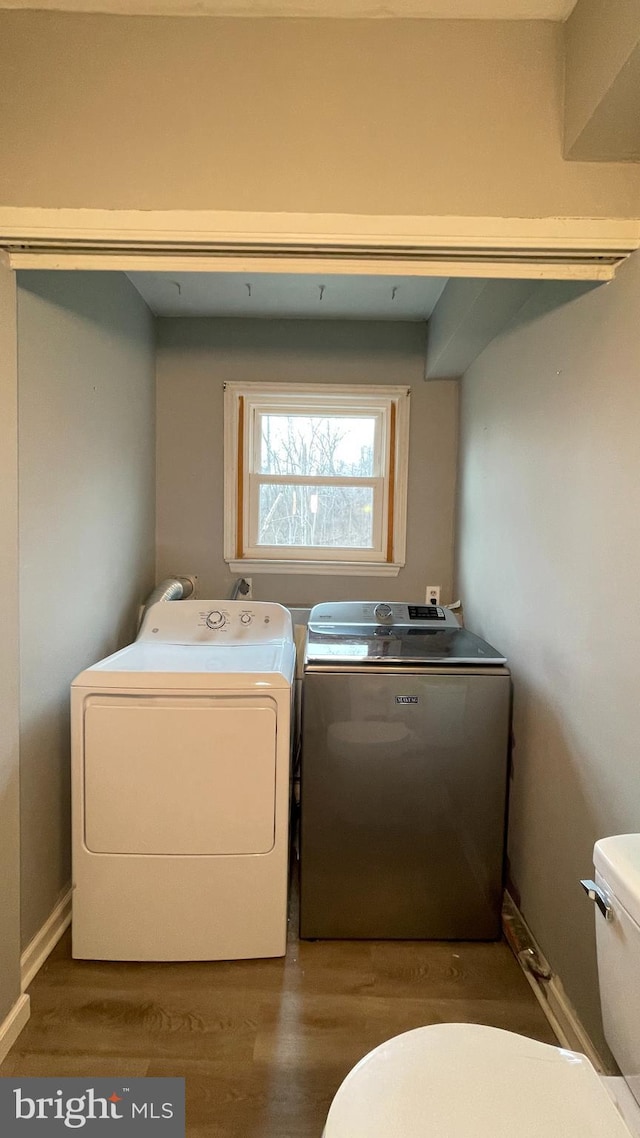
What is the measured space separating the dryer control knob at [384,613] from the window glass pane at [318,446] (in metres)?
0.81

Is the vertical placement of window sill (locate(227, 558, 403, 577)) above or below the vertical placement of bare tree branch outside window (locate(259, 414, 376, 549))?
below

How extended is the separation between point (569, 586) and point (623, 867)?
0.77 meters

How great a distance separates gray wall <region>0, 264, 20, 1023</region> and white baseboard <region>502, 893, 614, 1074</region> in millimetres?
1414

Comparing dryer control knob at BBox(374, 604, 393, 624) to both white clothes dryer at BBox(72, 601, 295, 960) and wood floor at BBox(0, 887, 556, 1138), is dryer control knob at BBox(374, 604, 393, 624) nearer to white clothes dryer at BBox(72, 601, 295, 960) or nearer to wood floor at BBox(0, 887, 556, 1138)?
white clothes dryer at BBox(72, 601, 295, 960)

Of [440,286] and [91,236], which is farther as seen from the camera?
[440,286]

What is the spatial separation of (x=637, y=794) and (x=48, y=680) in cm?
159

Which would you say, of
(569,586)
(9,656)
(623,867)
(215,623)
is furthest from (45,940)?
(569,586)

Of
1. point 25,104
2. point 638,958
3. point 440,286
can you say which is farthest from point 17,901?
point 440,286

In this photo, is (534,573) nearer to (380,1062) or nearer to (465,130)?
(465,130)

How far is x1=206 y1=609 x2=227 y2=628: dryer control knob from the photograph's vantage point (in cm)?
235

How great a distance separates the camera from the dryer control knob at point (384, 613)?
247cm

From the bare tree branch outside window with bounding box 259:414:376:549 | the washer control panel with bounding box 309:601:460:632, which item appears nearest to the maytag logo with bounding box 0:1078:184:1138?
the washer control panel with bounding box 309:601:460:632

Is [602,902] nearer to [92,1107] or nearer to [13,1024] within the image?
[92,1107]

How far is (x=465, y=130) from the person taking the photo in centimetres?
125
